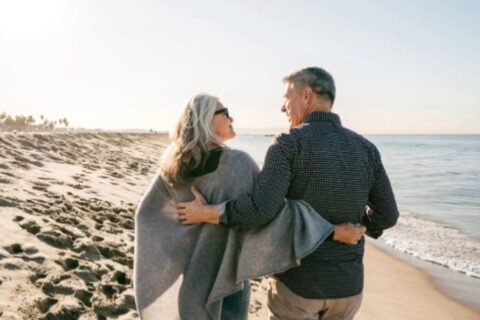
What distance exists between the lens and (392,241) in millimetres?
10547

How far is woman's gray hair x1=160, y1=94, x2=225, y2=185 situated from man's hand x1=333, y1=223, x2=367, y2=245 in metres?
0.88

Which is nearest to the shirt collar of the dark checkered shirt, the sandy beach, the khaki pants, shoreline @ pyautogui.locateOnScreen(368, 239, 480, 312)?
the dark checkered shirt

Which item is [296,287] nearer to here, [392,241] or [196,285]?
[196,285]

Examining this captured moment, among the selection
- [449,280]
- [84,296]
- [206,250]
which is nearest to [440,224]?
[449,280]

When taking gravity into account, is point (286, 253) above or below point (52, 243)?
above

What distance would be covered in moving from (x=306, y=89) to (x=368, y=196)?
83 cm

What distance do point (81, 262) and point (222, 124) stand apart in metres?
2.63

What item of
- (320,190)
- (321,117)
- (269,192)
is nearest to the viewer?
(269,192)

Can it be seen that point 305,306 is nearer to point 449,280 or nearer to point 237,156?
point 237,156

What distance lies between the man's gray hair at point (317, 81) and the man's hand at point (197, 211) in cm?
92

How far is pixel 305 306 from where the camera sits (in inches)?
102

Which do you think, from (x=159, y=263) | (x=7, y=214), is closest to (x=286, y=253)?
(x=159, y=263)

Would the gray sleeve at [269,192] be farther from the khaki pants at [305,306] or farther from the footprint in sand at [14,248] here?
the footprint in sand at [14,248]

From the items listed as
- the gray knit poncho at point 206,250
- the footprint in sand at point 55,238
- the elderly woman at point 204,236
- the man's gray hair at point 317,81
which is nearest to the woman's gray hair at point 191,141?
the elderly woman at point 204,236
